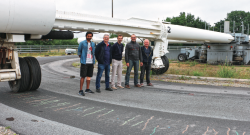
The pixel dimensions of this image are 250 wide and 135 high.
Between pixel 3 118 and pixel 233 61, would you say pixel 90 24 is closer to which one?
pixel 3 118

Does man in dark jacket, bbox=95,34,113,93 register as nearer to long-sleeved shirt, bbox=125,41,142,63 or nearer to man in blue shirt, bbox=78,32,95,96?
man in blue shirt, bbox=78,32,95,96

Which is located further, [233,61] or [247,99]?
[233,61]

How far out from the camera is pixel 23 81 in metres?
6.20

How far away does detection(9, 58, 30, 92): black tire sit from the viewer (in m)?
6.20

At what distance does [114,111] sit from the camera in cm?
472

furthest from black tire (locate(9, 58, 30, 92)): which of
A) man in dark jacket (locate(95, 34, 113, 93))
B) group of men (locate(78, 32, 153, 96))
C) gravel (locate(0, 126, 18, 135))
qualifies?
gravel (locate(0, 126, 18, 135))

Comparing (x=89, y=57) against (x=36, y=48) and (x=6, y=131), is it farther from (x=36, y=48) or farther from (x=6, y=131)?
(x=36, y=48)

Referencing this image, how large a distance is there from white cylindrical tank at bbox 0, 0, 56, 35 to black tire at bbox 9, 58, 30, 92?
1087 mm

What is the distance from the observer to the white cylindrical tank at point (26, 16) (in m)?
5.10

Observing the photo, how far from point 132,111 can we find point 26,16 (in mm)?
3394

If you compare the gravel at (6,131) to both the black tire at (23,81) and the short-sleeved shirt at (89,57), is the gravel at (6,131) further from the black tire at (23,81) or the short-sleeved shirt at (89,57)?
the short-sleeved shirt at (89,57)

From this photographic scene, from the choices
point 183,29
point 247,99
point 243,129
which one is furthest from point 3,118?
point 183,29

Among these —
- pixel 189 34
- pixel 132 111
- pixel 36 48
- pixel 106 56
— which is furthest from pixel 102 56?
pixel 36 48

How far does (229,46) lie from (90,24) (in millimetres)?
14155
